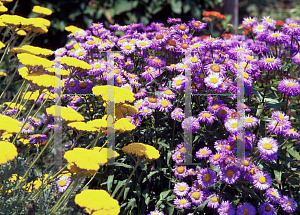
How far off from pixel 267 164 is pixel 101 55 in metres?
1.44

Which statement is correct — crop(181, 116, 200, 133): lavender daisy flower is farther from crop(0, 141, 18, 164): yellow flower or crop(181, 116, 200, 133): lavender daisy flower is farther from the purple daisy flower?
crop(0, 141, 18, 164): yellow flower

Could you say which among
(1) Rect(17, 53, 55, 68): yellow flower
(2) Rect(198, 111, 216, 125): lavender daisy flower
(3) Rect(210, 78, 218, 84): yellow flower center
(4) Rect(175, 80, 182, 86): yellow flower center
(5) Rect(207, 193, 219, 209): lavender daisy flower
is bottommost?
(5) Rect(207, 193, 219, 209): lavender daisy flower

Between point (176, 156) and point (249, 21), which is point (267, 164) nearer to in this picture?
point (176, 156)

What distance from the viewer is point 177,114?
1.92 meters

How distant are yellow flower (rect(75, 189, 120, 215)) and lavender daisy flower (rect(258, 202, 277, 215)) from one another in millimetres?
1023

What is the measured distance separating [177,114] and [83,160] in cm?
82

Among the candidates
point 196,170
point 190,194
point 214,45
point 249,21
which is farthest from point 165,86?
point 249,21

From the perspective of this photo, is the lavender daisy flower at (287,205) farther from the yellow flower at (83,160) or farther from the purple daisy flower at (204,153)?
the yellow flower at (83,160)

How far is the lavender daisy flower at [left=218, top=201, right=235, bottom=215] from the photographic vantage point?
175 cm

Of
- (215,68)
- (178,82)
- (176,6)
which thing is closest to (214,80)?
(215,68)

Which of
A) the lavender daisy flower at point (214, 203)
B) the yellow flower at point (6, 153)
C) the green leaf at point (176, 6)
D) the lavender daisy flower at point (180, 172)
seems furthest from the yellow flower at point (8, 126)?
the green leaf at point (176, 6)

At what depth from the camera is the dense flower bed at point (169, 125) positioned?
1688mm

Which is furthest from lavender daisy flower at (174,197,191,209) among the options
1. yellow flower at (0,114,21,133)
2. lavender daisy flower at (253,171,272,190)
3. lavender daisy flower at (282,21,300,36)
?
lavender daisy flower at (282,21,300,36)

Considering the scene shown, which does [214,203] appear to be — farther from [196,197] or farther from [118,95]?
[118,95]
